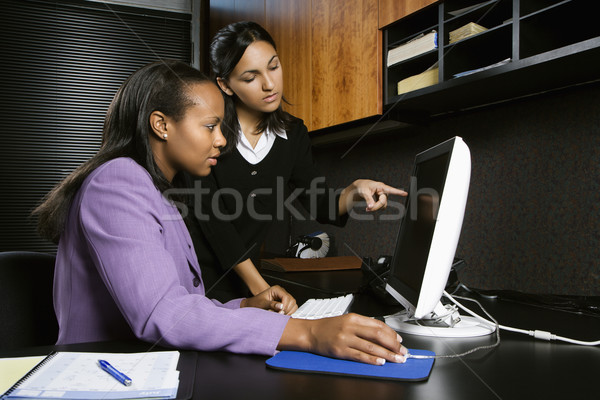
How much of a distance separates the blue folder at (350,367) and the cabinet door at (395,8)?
938 mm

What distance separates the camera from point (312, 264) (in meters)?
1.75

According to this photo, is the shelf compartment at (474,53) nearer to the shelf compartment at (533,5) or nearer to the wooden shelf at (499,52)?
the wooden shelf at (499,52)

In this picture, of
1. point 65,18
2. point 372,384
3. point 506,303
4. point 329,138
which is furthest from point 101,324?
point 65,18

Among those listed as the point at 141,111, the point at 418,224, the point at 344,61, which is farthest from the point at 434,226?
the point at 344,61

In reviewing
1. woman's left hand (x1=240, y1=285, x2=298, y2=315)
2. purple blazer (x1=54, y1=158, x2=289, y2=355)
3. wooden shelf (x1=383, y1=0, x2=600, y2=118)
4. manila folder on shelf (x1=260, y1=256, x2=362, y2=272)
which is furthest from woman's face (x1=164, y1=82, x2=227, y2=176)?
manila folder on shelf (x1=260, y1=256, x2=362, y2=272)

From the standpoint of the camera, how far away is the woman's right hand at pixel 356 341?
59 cm

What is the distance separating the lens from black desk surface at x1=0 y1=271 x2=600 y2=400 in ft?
1.65

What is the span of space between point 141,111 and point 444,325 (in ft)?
2.17

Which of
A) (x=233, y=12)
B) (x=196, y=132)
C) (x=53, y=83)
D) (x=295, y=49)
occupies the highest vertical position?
(x=233, y=12)

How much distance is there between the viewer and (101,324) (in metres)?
0.80

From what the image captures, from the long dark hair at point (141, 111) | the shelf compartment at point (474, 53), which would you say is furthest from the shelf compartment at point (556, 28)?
the long dark hair at point (141, 111)

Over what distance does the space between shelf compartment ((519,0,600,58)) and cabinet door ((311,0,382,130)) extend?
454 mm

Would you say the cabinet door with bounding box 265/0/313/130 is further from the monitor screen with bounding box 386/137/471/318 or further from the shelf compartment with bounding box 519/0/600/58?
the monitor screen with bounding box 386/137/471/318

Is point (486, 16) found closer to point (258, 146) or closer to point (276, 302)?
point (258, 146)
